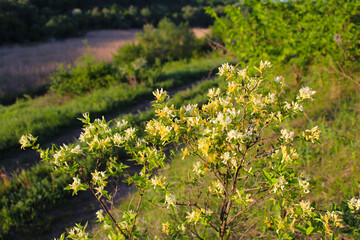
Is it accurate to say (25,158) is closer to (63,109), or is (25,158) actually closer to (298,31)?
(63,109)

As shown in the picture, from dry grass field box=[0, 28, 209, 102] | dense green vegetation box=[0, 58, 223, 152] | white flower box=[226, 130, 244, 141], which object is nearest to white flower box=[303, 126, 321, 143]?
white flower box=[226, 130, 244, 141]

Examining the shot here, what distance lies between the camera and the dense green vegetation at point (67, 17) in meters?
21.2

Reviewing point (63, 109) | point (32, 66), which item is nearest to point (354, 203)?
point (63, 109)

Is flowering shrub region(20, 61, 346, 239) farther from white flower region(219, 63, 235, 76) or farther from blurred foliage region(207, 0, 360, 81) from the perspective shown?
blurred foliage region(207, 0, 360, 81)

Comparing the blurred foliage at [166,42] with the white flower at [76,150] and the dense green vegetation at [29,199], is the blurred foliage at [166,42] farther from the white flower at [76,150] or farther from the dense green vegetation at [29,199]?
the white flower at [76,150]

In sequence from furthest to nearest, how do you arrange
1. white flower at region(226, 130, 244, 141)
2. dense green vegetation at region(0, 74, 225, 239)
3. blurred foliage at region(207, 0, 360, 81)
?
blurred foliage at region(207, 0, 360, 81)
dense green vegetation at region(0, 74, 225, 239)
white flower at region(226, 130, 244, 141)

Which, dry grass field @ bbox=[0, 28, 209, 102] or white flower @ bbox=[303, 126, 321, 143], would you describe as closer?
white flower @ bbox=[303, 126, 321, 143]

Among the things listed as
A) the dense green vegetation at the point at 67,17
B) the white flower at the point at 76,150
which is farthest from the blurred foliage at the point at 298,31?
the dense green vegetation at the point at 67,17

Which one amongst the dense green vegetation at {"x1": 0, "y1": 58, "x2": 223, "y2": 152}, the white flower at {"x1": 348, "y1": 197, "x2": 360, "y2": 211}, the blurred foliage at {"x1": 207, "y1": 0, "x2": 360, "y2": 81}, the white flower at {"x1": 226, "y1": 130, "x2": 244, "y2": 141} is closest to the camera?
the white flower at {"x1": 226, "y1": 130, "x2": 244, "y2": 141}

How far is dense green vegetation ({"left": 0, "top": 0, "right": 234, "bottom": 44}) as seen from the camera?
21250mm

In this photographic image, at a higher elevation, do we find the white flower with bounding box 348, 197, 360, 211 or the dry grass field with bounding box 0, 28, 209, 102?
the white flower with bounding box 348, 197, 360, 211

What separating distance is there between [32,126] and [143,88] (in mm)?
3568

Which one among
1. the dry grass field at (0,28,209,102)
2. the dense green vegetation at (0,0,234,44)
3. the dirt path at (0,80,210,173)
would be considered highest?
the dense green vegetation at (0,0,234,44)

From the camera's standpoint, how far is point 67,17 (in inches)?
988
